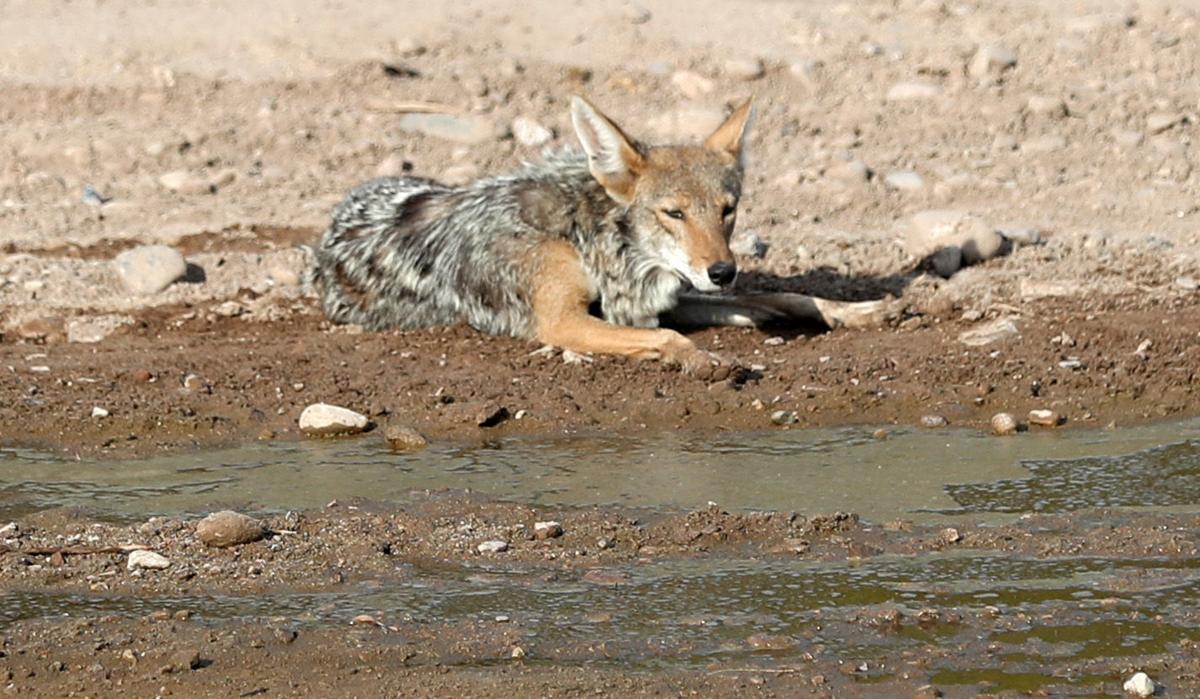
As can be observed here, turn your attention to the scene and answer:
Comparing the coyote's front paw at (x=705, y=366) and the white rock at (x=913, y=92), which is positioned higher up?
the white rock at (x=913, y=92)

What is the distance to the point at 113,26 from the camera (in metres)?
13.6

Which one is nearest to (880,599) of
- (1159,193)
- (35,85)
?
(1159,193)

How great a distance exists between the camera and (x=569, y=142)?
12.4m

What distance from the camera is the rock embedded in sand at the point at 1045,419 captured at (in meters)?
7.59

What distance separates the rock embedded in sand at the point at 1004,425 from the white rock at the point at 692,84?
5.91 metres

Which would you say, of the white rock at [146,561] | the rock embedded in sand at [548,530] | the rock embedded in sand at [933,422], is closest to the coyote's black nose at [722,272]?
the rock embedded in sand at [933,422]

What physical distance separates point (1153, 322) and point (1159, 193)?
264 cm

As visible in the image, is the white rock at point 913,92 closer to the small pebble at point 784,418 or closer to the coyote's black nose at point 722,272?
the coyote's black nose at point 722,272

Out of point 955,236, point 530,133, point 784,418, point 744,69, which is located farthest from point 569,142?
point 784,418

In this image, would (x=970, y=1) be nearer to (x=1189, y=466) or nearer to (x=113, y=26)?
(x=113, y=26)

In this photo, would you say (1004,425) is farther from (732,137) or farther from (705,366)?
(732,137)

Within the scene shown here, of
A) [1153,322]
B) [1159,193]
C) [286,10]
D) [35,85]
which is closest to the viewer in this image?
[1153,322]

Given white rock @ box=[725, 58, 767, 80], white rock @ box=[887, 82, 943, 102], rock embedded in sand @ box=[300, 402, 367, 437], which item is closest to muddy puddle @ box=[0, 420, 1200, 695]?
rock embedded in sand @ box=[300, 402, 367, 437]

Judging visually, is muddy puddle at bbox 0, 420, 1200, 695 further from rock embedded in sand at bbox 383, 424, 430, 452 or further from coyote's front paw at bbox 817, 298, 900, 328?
coyote's front paw at bbox 817, 298, 900, 328
